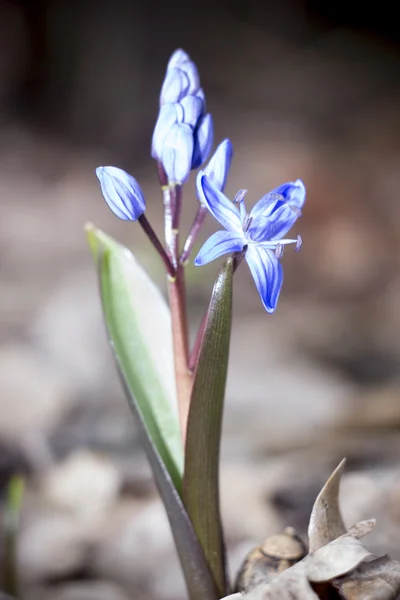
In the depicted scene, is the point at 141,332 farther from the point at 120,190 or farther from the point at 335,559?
the point at 335,559

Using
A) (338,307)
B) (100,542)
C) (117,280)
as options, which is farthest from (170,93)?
(338,307)

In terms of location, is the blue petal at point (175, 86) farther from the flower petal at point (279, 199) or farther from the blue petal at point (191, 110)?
the flower petal at point (279, 199)

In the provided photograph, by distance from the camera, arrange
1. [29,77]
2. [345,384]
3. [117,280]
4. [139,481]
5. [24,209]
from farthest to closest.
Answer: [29,77] < [24,209] < [345,384] < [139,481] < [117,280]

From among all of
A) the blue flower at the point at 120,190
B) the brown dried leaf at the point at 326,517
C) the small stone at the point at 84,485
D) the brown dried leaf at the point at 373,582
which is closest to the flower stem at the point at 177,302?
the blue flower at the point at 120,190

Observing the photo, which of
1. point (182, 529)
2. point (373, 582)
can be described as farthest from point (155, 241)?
point (373, 582)

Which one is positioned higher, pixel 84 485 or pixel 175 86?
pixel 175 86

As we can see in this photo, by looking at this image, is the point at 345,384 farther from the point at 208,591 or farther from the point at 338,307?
the point at 208,591
